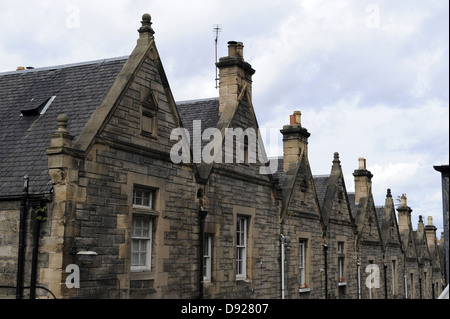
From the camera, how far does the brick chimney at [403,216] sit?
43247mm

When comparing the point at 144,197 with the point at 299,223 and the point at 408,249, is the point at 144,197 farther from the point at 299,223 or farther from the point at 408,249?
the point at 408,249

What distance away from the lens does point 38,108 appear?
51.7ft

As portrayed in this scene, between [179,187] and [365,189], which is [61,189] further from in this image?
[365,189]

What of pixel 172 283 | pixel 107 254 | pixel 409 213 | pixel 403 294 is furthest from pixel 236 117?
pixel 409 213

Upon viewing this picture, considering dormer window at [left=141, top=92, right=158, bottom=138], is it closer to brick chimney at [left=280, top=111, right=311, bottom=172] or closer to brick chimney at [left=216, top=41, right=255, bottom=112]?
brick chimney at [left=216, top=41, right=255, bottom=112]

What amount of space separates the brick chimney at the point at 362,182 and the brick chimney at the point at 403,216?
31.7ft

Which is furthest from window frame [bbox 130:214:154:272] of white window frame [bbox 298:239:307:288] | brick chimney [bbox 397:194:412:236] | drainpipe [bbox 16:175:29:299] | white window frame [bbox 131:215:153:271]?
brick chimney [bbox 397:194:412:236]

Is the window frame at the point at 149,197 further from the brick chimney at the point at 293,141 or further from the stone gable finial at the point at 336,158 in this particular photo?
the stone gable finial at the point at 336,158

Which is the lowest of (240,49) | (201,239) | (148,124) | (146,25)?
(201,239)

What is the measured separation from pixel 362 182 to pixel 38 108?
2298cm

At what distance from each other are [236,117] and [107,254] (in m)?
7.99

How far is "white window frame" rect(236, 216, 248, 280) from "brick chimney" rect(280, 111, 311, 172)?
5.51 meters

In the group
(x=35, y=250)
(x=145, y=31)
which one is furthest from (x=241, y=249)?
(x=35, y=250)

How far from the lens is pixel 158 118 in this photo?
15.8 metres
